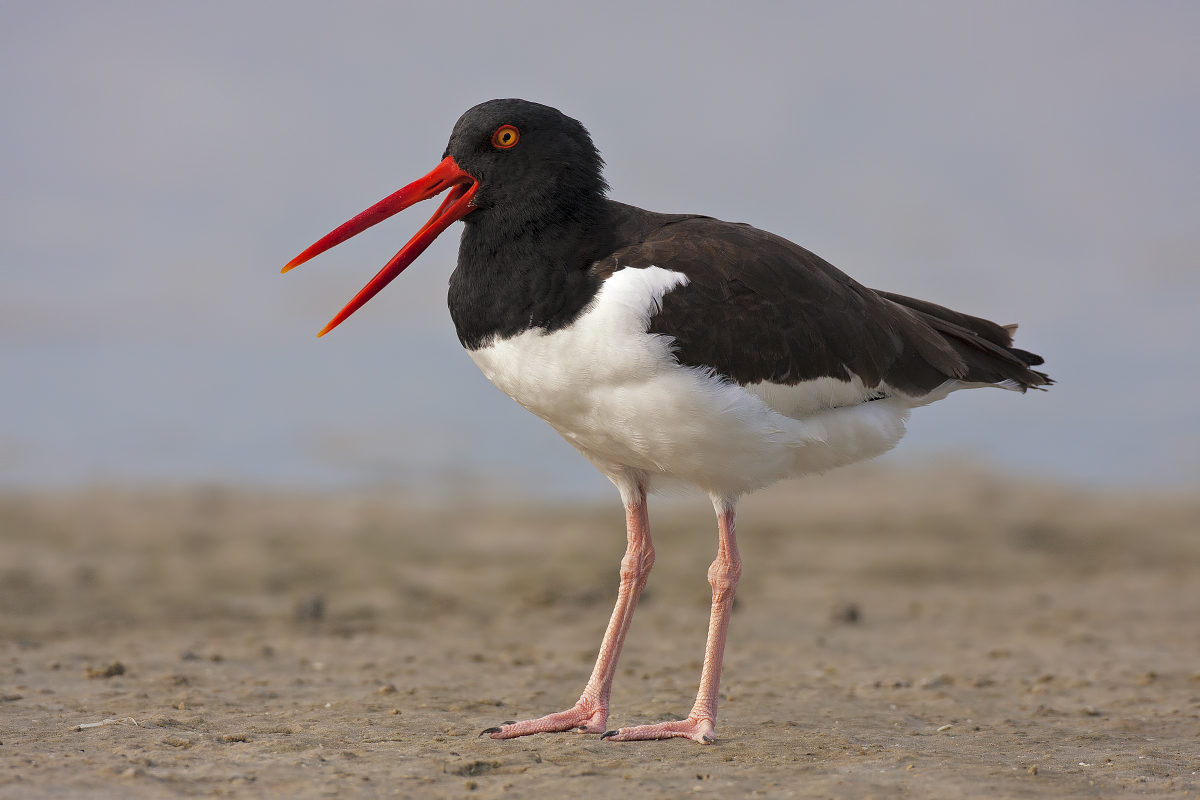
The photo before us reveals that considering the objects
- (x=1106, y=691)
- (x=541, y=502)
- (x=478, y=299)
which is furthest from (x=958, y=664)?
(x=541, y=502)

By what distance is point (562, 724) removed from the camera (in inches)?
228

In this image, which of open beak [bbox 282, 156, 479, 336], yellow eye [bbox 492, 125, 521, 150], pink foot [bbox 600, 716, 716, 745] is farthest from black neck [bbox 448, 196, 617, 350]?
pink foot [bbox 600, 716, 716, 745]

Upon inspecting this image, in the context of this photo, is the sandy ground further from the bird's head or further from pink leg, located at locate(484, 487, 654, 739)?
the bird's head

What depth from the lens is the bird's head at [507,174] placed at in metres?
5.55

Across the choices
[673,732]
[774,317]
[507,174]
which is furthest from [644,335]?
[673,732]

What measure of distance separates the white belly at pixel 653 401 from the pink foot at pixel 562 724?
4.56 ft

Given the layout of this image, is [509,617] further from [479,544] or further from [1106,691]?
[1106,691]

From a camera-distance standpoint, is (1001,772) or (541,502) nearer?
(1001,772)

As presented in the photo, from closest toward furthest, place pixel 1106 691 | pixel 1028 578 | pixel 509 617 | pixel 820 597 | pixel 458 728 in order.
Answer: pixel 458 728 < pixel 1106 691 < pixel 509 617 < pixel 820 597 < pixel 1028 578

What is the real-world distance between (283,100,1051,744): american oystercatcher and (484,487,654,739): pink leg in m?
0.01

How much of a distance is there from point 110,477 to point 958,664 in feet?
41.7

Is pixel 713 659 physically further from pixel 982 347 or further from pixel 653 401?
pixel 982 347

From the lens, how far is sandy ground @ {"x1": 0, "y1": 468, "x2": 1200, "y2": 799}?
502cm

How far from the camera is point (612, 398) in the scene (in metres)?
5.21
